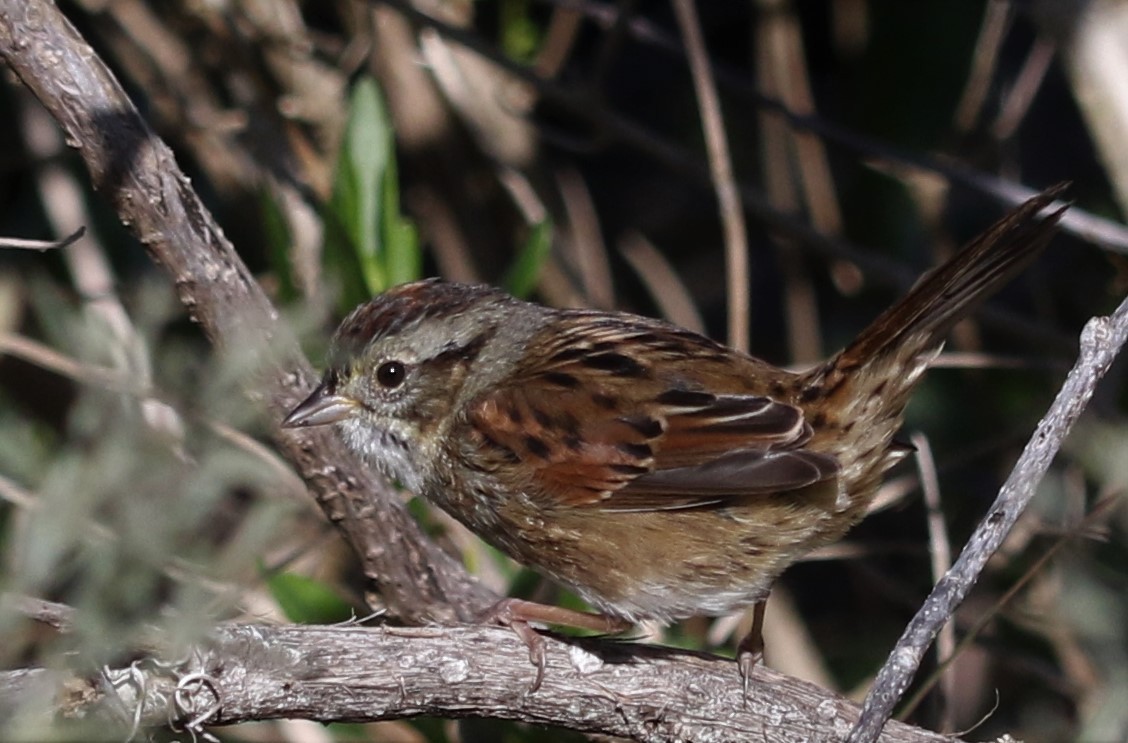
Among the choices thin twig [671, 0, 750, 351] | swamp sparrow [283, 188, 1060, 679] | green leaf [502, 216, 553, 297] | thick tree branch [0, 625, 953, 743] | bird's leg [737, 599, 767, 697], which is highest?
thin twig [671, 0, 750, 351]

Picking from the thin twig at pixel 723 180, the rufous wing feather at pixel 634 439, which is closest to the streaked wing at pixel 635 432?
the rufous wing feather at pixel 634 439

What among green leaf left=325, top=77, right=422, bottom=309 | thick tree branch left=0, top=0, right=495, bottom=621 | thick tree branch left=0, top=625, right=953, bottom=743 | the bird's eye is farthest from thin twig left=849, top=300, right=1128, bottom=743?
green leaf left=325, top=77, right=422, bottom=309

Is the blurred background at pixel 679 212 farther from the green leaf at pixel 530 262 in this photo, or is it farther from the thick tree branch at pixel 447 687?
the thick tree branch at pixel 447 687

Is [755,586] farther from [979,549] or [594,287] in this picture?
[594,287]

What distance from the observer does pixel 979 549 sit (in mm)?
2404

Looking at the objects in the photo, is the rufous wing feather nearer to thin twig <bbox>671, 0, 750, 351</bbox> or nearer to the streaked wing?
the streaked wing

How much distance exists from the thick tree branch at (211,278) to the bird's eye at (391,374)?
0.86ft

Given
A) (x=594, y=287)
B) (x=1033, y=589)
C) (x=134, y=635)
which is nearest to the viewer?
(x=134, y=635)

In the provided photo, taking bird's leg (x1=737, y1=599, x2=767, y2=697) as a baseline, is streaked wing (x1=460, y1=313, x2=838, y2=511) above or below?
above

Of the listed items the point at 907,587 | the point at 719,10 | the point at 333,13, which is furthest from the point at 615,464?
the point at 719,10

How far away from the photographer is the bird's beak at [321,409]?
10.3 ft

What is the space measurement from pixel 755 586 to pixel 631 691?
21.6 inches

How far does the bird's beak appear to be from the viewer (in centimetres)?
313

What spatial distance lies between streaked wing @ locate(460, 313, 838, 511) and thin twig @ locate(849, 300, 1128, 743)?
68 cm
